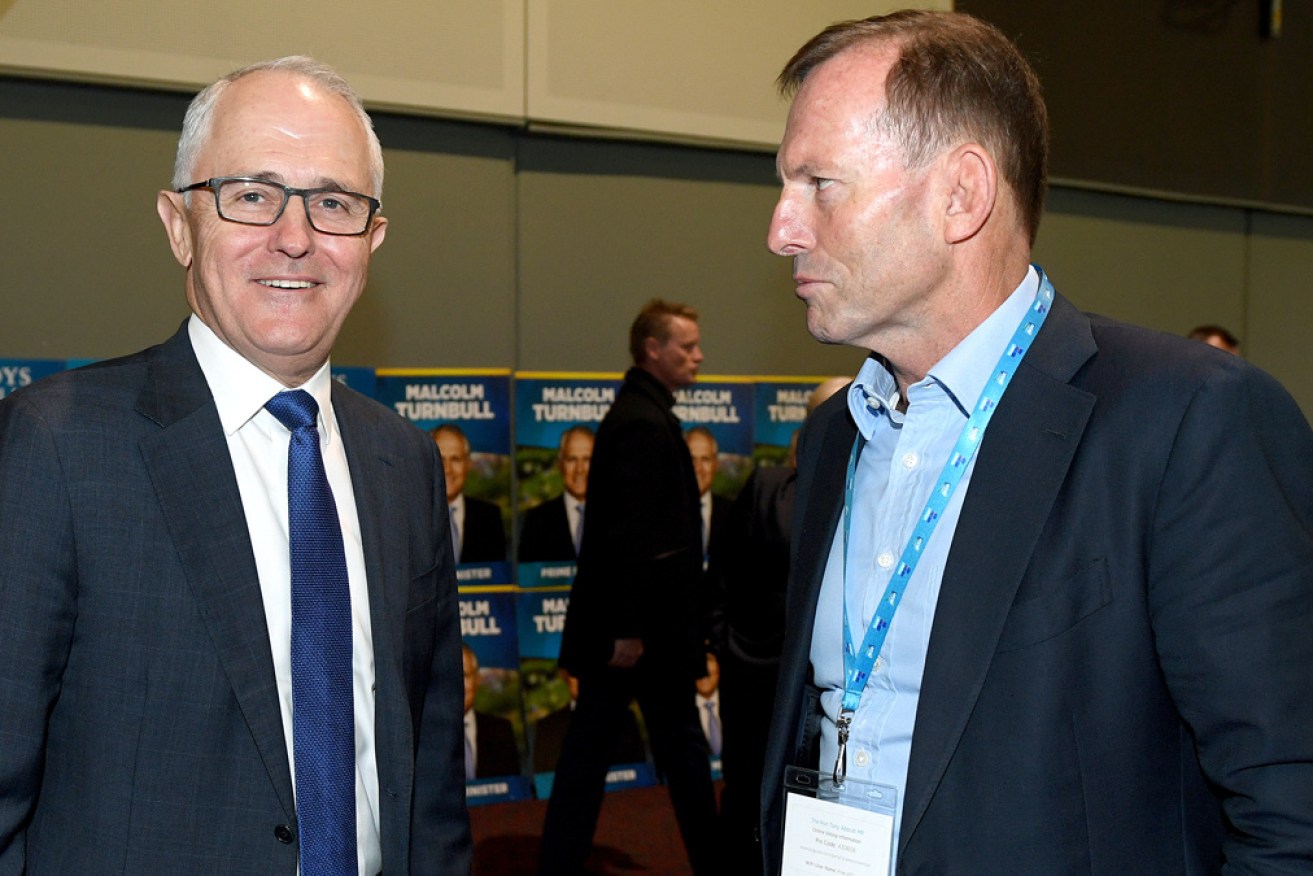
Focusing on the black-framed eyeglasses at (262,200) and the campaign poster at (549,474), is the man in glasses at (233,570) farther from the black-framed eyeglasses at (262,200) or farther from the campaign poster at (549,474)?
the campaign poster at (549,474)

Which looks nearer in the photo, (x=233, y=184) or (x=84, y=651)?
(x=84, y=651)

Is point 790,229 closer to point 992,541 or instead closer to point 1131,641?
point 992,541

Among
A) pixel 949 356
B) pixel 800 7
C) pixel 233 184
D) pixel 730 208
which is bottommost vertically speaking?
pixel 949 356

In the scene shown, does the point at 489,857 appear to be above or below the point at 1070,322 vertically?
below

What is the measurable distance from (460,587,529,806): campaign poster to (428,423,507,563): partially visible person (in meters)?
0.18

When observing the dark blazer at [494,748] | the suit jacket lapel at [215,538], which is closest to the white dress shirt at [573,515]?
the dark blazer at [494,748]

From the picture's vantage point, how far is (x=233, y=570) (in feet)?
4.96

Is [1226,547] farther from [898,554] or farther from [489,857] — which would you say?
[489,857]

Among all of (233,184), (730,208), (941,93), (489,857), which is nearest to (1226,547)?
(941,93)

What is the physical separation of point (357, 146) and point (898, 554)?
1.00 m

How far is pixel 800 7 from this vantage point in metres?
6.09

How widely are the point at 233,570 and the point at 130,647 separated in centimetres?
15

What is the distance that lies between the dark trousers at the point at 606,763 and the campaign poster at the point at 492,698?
1.18m

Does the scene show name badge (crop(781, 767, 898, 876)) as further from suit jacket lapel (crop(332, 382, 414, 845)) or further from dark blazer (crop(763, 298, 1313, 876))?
suit jacket lapel (crop(332, 382, 414, 845))
